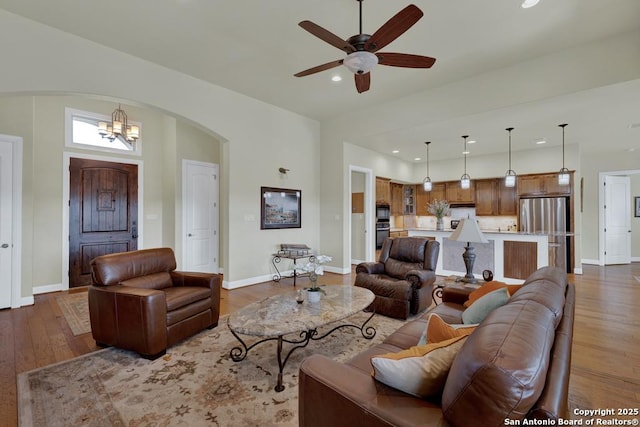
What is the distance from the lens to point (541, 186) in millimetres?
6875

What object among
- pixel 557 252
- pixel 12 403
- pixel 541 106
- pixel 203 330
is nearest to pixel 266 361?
pixel 203 330

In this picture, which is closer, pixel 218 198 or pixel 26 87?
pixel 26 87

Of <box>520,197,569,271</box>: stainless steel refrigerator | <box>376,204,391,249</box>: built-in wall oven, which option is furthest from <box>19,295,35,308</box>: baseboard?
<box>520,197,569,271</box>: stainless steel refrigerator

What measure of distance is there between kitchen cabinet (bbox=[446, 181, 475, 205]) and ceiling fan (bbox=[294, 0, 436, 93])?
638 centimetres

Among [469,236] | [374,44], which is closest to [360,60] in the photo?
[374,44]

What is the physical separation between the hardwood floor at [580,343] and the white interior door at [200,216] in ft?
4.64

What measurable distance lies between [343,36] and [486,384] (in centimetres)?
350

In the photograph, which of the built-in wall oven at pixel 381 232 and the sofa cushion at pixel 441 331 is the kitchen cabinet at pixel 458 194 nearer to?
the built-in wall oven at pixel 381 232

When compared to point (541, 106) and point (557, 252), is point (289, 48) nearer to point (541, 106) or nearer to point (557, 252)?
point (541, 106)

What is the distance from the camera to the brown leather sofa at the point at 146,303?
2.49 metres

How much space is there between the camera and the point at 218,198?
19.8ft

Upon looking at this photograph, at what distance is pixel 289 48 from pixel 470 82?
263cm

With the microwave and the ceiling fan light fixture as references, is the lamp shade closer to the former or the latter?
the ceiling fan light fixture

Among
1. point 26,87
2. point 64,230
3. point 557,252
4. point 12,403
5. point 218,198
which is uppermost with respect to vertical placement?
point 26,87
